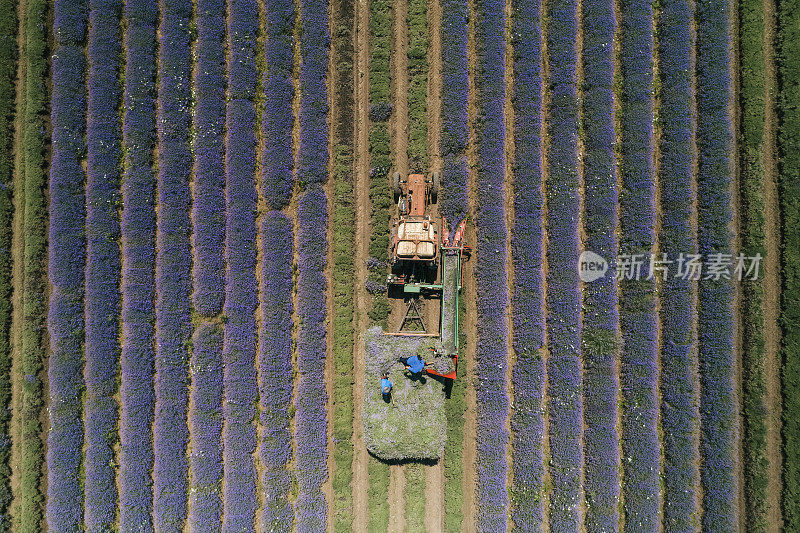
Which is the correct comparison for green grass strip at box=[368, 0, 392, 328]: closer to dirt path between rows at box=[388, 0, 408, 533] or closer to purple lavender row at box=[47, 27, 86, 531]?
dirt path between rows at box=[388, 0, 408, 533]

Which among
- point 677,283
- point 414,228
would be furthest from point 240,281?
point 677,283

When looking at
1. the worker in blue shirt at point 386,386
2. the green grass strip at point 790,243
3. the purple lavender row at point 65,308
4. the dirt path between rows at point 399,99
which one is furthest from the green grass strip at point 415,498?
the green grass strip at point 790,243

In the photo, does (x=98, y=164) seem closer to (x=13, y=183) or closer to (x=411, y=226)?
(x=13, y=183)

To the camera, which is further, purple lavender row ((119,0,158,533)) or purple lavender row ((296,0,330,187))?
purple lavender row ((296,0,330,187))

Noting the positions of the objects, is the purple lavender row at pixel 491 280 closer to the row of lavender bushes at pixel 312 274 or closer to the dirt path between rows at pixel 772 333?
the row of lavender bushes at pixel 312 274

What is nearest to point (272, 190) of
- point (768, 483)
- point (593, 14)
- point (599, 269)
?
point (599, 269)

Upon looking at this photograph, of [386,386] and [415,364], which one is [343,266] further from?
[386,386]

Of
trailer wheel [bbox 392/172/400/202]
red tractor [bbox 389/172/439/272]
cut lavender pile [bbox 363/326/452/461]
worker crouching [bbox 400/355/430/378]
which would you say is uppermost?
trailer wheel [bbox 392/172/400/202]

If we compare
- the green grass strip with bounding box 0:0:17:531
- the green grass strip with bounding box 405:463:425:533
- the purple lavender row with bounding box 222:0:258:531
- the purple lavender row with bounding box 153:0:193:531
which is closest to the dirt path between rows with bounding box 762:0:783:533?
the green grass strip with bounding box 405:463:425:533
